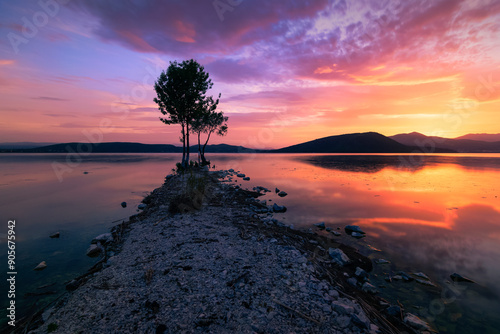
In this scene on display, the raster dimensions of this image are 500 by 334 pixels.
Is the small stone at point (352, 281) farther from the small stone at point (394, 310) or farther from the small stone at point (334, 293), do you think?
the small stone at point (334, 293)

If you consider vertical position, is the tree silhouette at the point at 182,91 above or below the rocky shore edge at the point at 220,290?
above

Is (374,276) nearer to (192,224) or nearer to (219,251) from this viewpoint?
(219,251)

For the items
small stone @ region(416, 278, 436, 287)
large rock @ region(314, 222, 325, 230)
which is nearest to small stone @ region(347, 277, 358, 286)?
small stone @ region(416, 278, 436, 287)

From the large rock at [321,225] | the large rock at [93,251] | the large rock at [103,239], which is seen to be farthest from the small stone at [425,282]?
the large rock at [103,239]

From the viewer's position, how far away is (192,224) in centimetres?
1085

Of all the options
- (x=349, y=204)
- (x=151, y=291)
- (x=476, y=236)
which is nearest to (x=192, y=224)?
(x=151, y=291)

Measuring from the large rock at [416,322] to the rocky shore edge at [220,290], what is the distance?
0.09 ft

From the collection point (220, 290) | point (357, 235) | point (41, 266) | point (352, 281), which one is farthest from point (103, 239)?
point (357, 235)

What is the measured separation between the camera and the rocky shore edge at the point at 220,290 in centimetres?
461

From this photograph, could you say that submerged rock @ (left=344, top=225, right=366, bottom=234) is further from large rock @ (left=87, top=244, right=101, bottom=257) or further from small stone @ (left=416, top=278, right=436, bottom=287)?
large rock @ (left=87, top=244, right=101, bottom=257)

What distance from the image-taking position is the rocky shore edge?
15.1 feet

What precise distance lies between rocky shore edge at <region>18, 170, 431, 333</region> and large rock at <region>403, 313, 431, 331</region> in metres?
0.03

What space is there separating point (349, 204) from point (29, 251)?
21846mm

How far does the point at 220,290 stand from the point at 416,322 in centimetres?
540
